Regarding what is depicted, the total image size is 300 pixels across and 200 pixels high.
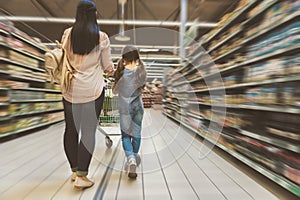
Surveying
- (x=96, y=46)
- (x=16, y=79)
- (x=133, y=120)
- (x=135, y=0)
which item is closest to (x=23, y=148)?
(x=16, y=79)

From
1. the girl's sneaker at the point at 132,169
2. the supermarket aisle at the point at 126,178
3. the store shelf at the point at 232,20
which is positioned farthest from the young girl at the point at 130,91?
the store shelf at the point at 232,20

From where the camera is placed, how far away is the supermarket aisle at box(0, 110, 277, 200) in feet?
4.95

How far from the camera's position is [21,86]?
3498 millimetres

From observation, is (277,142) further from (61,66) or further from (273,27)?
(61,66)

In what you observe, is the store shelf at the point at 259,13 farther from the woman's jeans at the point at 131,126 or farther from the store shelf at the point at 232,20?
the woman's jeans at the point at 131,126

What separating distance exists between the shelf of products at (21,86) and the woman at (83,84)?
1.89 meters

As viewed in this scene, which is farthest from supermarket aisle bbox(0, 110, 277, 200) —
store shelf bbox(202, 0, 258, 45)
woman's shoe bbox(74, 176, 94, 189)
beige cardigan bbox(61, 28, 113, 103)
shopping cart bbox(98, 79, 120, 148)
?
store shelf bbox(202, 0, 258, 45)

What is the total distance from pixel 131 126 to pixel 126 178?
1.35 feet

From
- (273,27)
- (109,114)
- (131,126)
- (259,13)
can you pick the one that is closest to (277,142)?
(273,27)

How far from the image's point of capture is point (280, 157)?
1.55 meters

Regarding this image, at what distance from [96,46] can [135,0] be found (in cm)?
507

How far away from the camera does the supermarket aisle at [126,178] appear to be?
151cm

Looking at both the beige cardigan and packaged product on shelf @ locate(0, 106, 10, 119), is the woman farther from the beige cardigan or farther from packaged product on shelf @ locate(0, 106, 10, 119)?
packaged product on shelf @ locate(0, 106, 10, 119)

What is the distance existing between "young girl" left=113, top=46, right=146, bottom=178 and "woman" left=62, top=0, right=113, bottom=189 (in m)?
0.36
